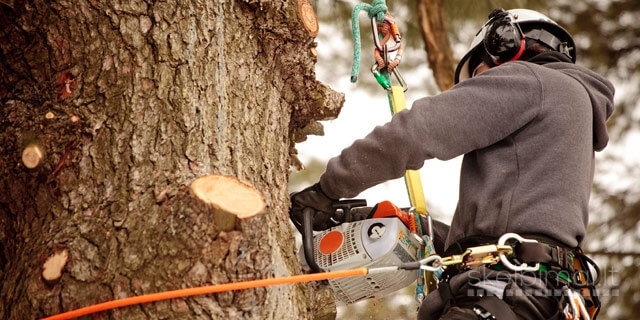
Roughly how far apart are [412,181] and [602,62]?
8.10ft

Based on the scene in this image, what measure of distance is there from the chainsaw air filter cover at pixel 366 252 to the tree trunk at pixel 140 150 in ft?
0.96

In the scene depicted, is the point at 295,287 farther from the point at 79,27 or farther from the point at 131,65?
the point at 79,27

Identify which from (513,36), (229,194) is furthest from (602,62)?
(229,194)

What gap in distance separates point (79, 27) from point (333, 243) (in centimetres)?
97

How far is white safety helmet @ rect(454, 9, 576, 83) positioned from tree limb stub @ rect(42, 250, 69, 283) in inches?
57.6

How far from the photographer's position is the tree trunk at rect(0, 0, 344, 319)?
1.61 meters

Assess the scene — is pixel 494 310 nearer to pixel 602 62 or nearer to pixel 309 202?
pixel 309 202

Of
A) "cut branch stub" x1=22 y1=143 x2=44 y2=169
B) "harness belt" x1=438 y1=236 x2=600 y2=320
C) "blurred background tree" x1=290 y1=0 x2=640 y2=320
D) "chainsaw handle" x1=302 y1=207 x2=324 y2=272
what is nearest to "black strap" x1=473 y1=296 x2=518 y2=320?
"harness belt" x1=438 y1=236 x2=600 y2=320

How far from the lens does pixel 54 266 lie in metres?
1.66

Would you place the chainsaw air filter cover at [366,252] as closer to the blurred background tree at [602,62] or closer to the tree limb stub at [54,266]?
the tree limb stub at [54,266]

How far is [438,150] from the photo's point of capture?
2113mm

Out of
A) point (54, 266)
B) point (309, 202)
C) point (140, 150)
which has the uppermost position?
point (140, 150)

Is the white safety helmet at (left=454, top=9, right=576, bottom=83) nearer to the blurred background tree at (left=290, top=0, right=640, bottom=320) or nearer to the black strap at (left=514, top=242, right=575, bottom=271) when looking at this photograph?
the black strap at (left=514, top=242, right=575, bottom=271)

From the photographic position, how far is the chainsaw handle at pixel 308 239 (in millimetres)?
2230
